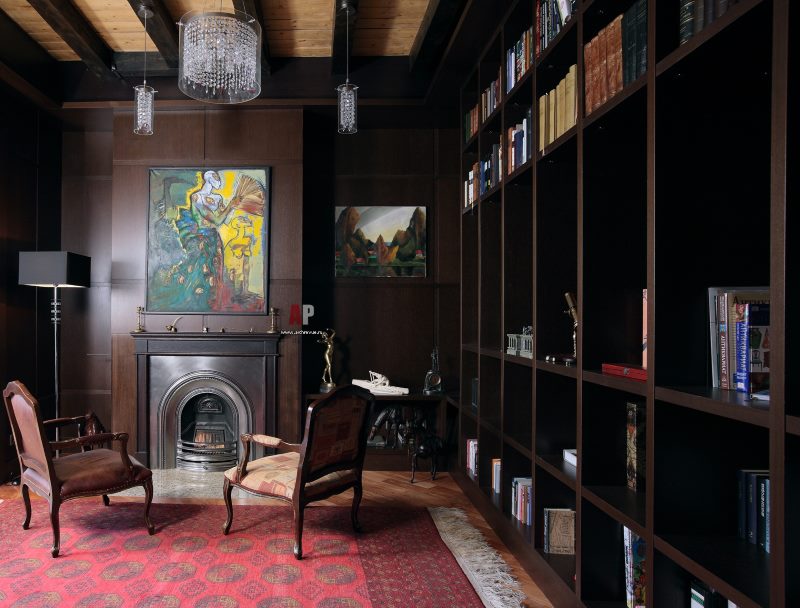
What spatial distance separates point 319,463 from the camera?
12.3 feet

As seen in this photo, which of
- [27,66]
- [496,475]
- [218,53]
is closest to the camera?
[218,53]

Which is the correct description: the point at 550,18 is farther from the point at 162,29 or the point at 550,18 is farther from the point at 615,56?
the point at 162,29

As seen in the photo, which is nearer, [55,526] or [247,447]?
[55,526]

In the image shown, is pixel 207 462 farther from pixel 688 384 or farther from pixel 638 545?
pixel 688 384

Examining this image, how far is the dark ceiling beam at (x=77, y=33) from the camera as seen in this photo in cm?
429

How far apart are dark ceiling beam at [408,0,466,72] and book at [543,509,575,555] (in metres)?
3.12

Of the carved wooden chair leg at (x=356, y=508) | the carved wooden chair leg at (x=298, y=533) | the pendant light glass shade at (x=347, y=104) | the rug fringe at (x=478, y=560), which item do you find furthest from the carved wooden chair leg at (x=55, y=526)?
the pendant light glass shade at (x=347, y=104)

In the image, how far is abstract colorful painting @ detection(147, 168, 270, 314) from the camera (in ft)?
18.3

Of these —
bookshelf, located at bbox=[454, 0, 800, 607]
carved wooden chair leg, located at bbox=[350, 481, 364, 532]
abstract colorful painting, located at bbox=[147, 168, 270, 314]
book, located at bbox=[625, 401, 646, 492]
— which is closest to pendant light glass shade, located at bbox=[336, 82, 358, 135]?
bookshelf, located at bbox=[454, 0, 800, 607]

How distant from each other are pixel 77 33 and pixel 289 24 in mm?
1531

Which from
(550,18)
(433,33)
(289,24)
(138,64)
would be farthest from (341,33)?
(550,18)

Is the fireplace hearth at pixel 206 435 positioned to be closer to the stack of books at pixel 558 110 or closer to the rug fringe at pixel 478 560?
the rug fringe at pixel 478 560

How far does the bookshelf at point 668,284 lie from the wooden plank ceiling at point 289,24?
174 centimetres

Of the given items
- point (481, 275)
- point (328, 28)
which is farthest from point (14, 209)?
point (481, 275)
